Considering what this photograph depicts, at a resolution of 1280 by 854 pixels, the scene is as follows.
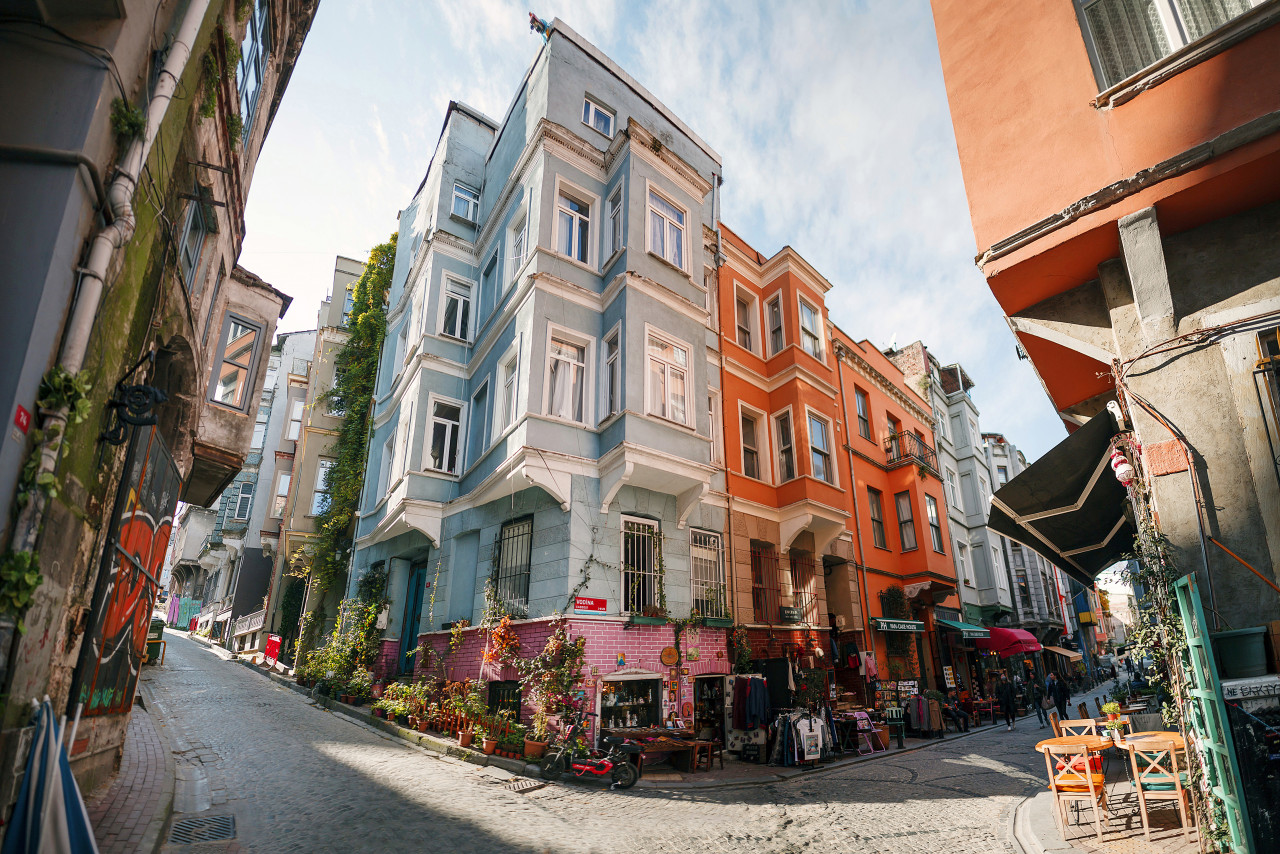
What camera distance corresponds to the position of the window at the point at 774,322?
1933cm

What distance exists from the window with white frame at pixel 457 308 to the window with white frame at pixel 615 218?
212 inches

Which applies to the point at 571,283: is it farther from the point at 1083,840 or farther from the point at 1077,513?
the point at 1083,840

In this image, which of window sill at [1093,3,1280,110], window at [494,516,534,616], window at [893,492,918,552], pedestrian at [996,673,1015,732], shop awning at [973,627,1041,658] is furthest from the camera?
shop awning at [973,627,1041,658]

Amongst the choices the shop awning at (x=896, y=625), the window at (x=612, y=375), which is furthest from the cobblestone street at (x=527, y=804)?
the window at (x=612, y=375)

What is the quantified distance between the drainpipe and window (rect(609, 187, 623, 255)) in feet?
31.5

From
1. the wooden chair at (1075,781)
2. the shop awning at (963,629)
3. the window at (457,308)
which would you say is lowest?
Result: the wooden chair at (1075,781)

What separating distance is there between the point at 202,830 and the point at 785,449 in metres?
14.9

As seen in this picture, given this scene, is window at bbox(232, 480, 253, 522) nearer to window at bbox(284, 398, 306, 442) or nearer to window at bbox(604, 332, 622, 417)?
window at bbox(284, 398, 306, 442)

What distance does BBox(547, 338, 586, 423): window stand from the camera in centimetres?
1342

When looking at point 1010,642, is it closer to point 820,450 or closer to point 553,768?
point 820,450

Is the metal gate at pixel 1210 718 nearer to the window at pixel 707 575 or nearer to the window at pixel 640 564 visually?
the window at pixel 640 564

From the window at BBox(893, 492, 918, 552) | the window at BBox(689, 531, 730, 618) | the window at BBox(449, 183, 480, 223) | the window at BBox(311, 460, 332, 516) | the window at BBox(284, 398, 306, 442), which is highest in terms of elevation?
the window at BBox(449, 183, 480, 223)

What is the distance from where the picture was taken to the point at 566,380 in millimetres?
13758

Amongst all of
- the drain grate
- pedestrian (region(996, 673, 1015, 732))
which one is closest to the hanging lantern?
the drain grate
